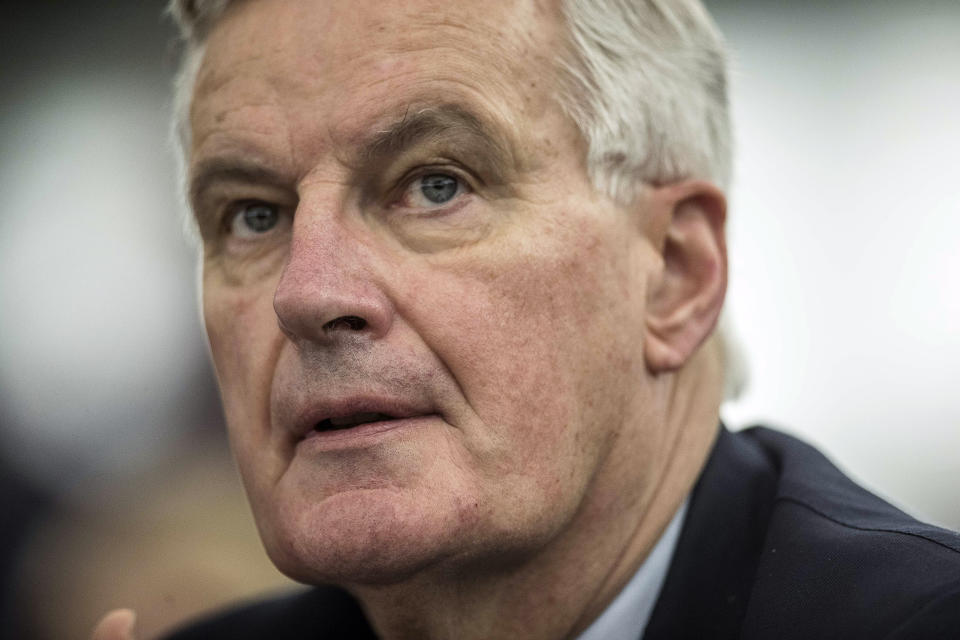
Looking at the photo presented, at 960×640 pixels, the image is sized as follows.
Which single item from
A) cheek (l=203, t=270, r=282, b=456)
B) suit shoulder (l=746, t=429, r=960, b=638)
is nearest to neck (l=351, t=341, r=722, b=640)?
suit shoulder (l=746, t=429, r=960, b=638)

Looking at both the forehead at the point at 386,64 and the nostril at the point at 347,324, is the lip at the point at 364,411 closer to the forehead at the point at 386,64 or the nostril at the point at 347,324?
the nostril at the point at 347,324

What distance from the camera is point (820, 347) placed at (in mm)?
5660

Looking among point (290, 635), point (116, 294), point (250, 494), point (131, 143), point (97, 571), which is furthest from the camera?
point (131, 143)

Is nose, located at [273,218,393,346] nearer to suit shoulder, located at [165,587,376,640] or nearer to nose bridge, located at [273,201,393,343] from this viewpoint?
nose bridge, located at [273,201,393,343]

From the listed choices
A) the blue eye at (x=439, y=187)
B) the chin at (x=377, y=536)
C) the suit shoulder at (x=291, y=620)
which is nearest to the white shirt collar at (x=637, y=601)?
the chin at (x=377, y=536)

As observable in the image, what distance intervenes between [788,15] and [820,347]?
5.72ft

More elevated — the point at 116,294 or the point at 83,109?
the point at 83,109

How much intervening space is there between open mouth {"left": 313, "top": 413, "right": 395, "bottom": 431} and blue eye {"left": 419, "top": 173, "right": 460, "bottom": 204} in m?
0.41

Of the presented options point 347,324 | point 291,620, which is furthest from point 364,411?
point 291,620

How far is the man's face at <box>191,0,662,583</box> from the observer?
192 centimetres

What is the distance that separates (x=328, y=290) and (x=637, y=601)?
2.92 feet

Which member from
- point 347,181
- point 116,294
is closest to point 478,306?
point 347,181

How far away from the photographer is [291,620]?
2.86 metres

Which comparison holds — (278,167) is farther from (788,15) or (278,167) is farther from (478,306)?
(788,15)
